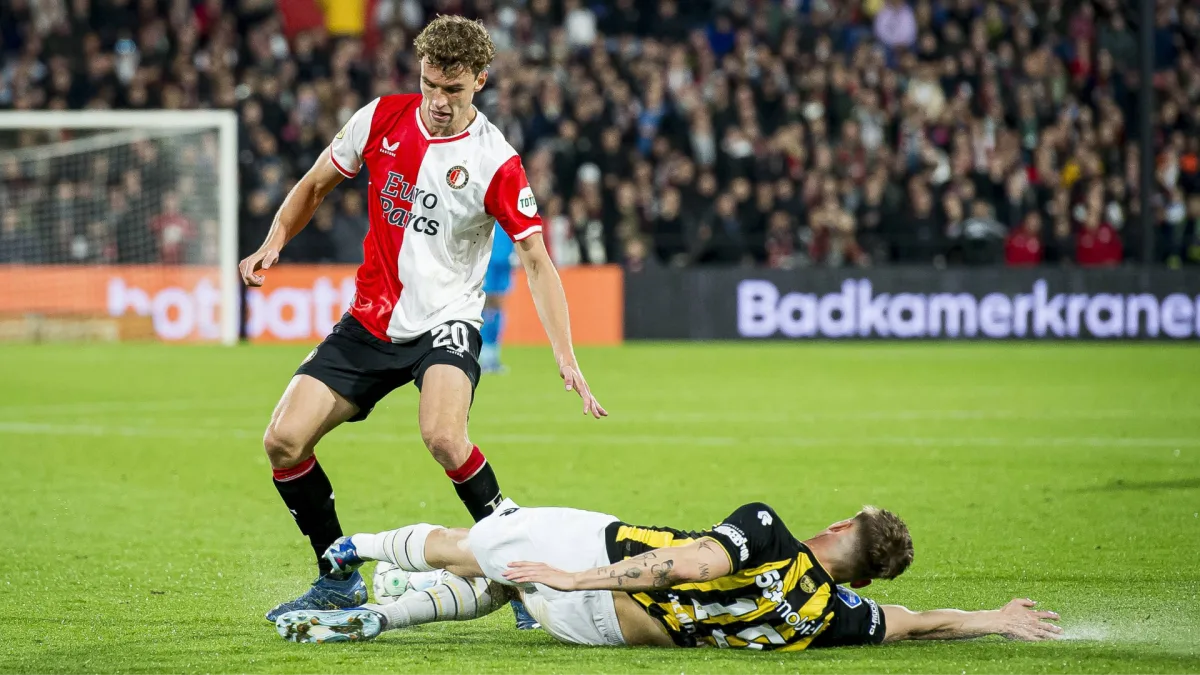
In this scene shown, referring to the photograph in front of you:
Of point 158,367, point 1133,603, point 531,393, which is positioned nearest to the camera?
point 1133,603

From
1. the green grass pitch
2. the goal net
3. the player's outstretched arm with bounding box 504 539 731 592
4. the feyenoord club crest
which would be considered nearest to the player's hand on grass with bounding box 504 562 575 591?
the player's outstretched arm with bounding box 504 539 731 592

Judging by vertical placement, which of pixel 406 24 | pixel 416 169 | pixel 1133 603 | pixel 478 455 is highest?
pixel 406 24

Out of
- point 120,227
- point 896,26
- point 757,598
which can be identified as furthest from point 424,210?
point 896,26

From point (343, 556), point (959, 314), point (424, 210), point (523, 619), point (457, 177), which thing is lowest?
point (523, 619)

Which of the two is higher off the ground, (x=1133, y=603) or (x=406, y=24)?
(x=406, y=24)

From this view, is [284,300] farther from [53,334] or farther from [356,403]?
[356,403]

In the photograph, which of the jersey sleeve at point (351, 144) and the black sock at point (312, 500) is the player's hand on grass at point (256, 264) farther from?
the black sock at point (312, 500)

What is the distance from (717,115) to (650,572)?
18884 millimetres

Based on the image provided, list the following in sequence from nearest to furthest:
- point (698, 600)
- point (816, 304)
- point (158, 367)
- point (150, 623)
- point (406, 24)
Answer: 1. point (698, 600)
2. point (150, 623)
3. point (158, 367)
4. point (816, 304)
5. point (406, 24)

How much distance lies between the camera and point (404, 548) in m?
5.68

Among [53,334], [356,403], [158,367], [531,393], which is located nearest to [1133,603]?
[356,403]

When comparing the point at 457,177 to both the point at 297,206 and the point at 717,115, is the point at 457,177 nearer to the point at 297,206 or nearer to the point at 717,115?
the point at 297,206

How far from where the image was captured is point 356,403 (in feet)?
20.4

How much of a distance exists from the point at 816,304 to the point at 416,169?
17.0 m
